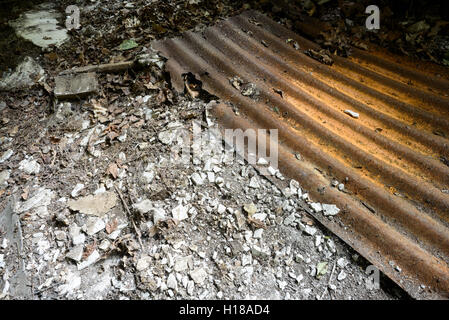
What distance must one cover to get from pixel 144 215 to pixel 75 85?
1.60m

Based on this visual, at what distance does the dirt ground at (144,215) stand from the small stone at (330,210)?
101mm

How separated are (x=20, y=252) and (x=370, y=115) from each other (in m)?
2.71

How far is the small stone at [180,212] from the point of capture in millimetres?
1802

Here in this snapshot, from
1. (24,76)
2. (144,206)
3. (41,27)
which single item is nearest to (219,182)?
(144,206)

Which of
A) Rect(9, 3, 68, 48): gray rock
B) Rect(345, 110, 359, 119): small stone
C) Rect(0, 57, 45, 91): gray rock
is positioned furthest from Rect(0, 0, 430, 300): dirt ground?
Rect(9, 3, 68, 48): gray rock

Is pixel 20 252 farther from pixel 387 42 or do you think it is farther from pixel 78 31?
pixel 387 42

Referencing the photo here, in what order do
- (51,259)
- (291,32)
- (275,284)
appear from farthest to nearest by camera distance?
1. (291,32)
2. (51,259)
3. (275,284)

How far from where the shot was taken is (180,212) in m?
1.82

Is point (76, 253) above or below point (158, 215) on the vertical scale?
below

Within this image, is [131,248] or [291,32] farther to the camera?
[291,32]

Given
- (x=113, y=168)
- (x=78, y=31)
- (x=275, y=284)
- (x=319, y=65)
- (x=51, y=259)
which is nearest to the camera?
(x=275, y=284)

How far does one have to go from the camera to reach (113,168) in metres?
2.08

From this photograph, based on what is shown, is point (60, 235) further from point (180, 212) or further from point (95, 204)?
point (180, 212)
